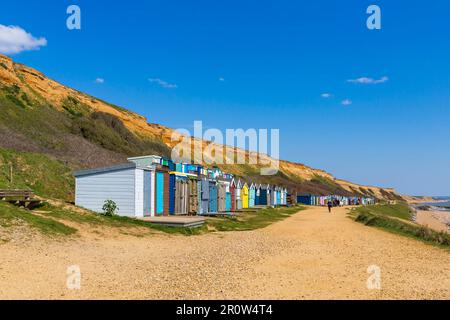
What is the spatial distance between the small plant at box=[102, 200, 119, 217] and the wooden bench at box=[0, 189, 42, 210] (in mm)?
3902

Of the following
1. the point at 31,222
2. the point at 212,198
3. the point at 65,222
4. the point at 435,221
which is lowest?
the point at 435,221

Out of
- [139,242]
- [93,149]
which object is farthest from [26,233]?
[93,149]

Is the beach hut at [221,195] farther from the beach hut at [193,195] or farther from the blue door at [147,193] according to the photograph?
the blue door at [147,193]

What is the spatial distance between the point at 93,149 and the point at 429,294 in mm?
39356

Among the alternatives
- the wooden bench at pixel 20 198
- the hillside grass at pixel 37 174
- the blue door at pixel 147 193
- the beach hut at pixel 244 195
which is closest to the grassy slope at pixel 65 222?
the wooden bench at pixel 20 198

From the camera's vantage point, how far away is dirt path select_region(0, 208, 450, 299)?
9.41 meters

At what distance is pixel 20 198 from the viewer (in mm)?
20109

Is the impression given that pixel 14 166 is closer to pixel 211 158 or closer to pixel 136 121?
pixel 136 121

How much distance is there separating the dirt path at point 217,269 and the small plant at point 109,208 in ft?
18.0

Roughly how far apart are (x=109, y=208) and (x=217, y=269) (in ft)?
43.1

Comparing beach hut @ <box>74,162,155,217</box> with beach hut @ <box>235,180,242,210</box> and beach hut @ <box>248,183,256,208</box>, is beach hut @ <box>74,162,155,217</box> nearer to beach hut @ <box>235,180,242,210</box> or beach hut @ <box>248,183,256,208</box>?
beach hut @ <box>235,180,242,210</box>

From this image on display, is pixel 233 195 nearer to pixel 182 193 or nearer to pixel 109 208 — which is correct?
pixel 182 193

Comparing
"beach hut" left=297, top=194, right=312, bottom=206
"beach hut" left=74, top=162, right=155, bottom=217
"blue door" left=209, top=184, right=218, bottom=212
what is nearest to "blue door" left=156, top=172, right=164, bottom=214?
"beach hut" left=74, top=162, right=155, bottom=217
